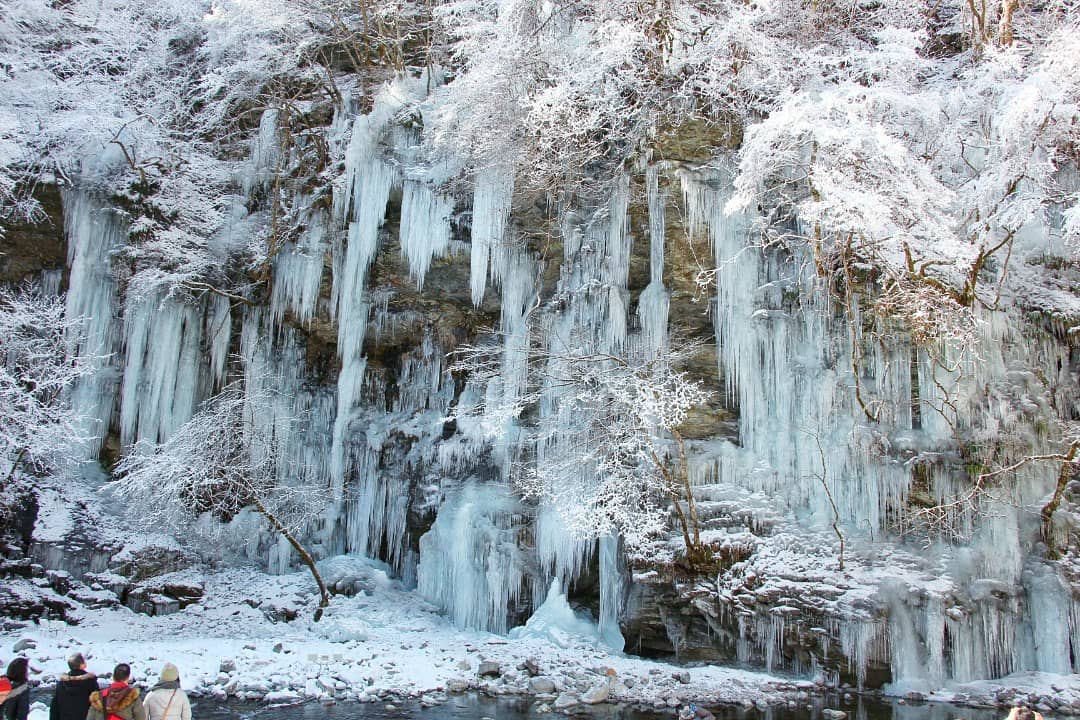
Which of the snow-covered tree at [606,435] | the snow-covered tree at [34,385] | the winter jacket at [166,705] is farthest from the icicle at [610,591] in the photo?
the snow-covered tree at [34,385]

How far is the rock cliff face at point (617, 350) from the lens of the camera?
9.92 metres

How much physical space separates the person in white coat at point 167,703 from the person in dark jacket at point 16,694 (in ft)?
2.86

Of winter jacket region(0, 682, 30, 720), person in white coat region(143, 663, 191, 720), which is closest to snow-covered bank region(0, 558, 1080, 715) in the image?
winter jacket region(0, 682, 30, 720)

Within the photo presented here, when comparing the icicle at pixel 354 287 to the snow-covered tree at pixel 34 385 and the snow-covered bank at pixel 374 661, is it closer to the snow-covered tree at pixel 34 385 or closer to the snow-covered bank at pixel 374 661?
the snow-covered bank at pixel 374 661

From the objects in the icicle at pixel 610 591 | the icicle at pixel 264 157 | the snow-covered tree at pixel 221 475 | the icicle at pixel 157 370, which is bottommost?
the icicle at pixel 610 591

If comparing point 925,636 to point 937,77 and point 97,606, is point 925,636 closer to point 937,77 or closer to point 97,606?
point 937,77

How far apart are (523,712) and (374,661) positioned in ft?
8.58

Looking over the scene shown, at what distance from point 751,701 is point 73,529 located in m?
11.7

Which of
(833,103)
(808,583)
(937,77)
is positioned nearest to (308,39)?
(833,103)

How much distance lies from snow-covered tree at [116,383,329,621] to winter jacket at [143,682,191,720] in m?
6.78

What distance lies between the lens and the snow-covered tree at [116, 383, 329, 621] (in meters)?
11.7

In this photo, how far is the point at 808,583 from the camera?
10.1 meters

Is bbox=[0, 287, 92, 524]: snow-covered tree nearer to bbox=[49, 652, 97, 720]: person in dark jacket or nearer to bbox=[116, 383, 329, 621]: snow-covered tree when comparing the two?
bbox=[116, 383, 329, 621]: snow-covered tree

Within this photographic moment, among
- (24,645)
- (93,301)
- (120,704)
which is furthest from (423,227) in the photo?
(120,704)
